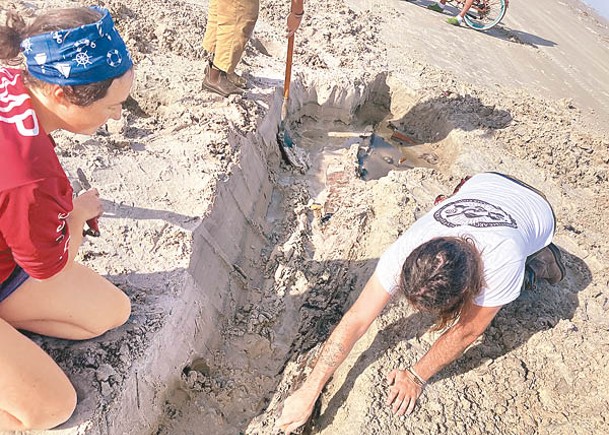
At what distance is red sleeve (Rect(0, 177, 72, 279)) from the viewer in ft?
4.65

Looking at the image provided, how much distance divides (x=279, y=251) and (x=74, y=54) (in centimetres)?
216

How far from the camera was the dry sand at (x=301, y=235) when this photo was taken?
2443mm

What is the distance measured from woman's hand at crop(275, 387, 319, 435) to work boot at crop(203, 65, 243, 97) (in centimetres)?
237

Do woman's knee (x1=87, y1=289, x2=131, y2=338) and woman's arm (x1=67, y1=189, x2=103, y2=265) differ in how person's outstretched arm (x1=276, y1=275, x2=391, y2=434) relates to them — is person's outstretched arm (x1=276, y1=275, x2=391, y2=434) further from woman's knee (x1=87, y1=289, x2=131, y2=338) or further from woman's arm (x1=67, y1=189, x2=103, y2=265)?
woman's arm (x1=67, y1=189, x2=103, y2=265)

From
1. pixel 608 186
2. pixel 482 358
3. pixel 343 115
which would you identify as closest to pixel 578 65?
pixel 608 186

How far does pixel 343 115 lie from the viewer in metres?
4.95

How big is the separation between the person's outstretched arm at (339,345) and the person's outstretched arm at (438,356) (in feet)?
1.09

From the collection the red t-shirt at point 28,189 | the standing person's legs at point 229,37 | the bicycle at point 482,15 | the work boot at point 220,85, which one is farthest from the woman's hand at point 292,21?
the bicycle at point 482,15

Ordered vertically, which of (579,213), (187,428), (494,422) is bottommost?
(187,428)

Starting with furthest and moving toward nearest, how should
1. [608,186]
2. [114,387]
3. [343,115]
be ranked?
[343,115], [608,186], [114,387]

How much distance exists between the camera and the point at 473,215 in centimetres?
235

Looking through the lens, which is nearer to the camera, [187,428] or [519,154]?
[187,428]

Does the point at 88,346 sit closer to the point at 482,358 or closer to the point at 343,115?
the point at 482,358

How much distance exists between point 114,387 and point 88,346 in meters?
0.22
